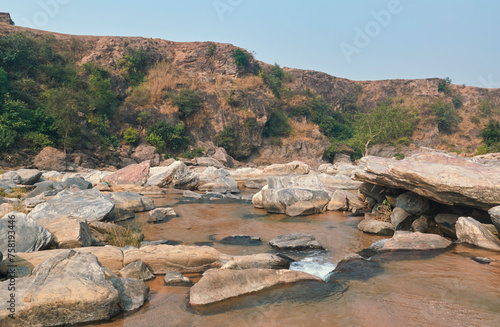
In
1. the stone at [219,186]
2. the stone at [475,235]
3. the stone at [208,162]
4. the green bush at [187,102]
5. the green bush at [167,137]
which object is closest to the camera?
the stone at [475,235]

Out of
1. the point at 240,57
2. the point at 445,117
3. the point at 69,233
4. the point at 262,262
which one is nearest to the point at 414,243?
the point at 262,262

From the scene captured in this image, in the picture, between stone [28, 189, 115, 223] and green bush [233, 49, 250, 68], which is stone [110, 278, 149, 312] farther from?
green bush [233, 49, 250, 68]

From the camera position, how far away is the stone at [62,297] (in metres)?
3.20

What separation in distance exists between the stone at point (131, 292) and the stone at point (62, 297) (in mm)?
157

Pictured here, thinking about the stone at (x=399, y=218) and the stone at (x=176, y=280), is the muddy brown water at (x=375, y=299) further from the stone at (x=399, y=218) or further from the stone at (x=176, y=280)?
the stone at (x=399, y=218)

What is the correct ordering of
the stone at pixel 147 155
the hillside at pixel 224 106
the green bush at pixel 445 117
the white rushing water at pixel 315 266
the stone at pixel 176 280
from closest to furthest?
the stone at pixel 176 280 < the white rushing water at pixel 315 266 < the stone at pixel 147 155 < the hillside at pixel 224 106 < the green bush at pixel 445 117

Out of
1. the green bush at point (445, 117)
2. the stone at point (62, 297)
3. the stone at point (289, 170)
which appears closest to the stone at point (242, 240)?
the stone at point (62, 297)

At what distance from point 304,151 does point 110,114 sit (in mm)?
24306

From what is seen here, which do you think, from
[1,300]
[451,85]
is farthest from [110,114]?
[451,85]

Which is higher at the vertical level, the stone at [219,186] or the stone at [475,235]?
the stone at [475,235]

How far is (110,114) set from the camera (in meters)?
32.1

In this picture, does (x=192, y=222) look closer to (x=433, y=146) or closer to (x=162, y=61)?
(x=162, y=61)

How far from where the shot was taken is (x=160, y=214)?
31.9ft

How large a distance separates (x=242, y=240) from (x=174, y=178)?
9900 mm
